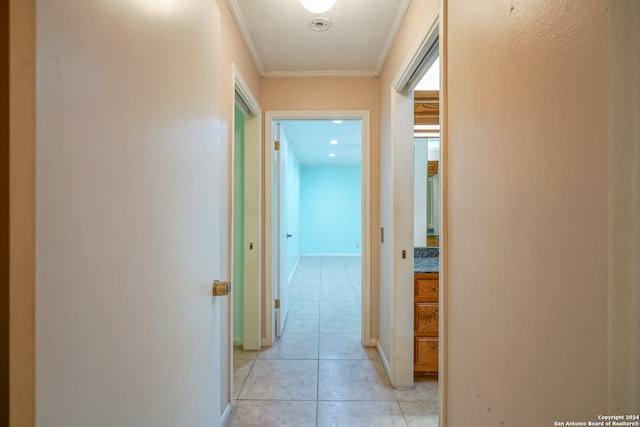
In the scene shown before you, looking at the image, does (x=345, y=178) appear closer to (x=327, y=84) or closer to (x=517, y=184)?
(x=327, y=84)

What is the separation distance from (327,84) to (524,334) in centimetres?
235

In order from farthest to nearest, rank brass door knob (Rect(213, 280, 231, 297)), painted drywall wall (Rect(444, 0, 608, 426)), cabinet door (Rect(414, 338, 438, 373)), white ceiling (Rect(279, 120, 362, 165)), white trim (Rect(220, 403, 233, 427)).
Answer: white ceiling (Rect(279, 120, 362, 165))
cabinet door (Rect(414, 338, 438, 373))
white trim (Rect(220, 403, 233, 427))
brass door knob (Rect(213, 280, 231, 297))
painted drywall wall (Rect(444, 0, 608, 426))

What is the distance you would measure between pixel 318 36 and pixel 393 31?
20.0 inches

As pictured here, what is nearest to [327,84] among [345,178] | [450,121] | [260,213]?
[260,213]

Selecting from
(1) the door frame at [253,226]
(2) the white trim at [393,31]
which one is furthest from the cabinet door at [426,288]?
(2) the white trim at [393,31]

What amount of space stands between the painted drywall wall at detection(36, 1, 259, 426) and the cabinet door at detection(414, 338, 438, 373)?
1.50 meters

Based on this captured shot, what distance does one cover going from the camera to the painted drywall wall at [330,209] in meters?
7.62

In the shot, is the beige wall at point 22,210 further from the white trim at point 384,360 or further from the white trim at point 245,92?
the white trim at point 384,360

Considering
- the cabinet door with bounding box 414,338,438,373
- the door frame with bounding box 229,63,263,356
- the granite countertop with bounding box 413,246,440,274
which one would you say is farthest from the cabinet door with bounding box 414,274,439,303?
the door frame with bounding box 229,63,263,356

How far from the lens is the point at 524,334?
654 mm

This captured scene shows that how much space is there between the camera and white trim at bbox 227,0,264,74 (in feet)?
5.30

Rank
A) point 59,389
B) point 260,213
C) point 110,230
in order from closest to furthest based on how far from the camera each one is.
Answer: point 59,389 < point 110,230 < point 260,213

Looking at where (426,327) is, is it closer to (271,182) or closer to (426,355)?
(426,355)

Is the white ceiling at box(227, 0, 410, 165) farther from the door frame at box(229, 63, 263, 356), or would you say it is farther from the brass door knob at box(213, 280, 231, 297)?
the brass door knob at box(213, 280, 231, 297)
